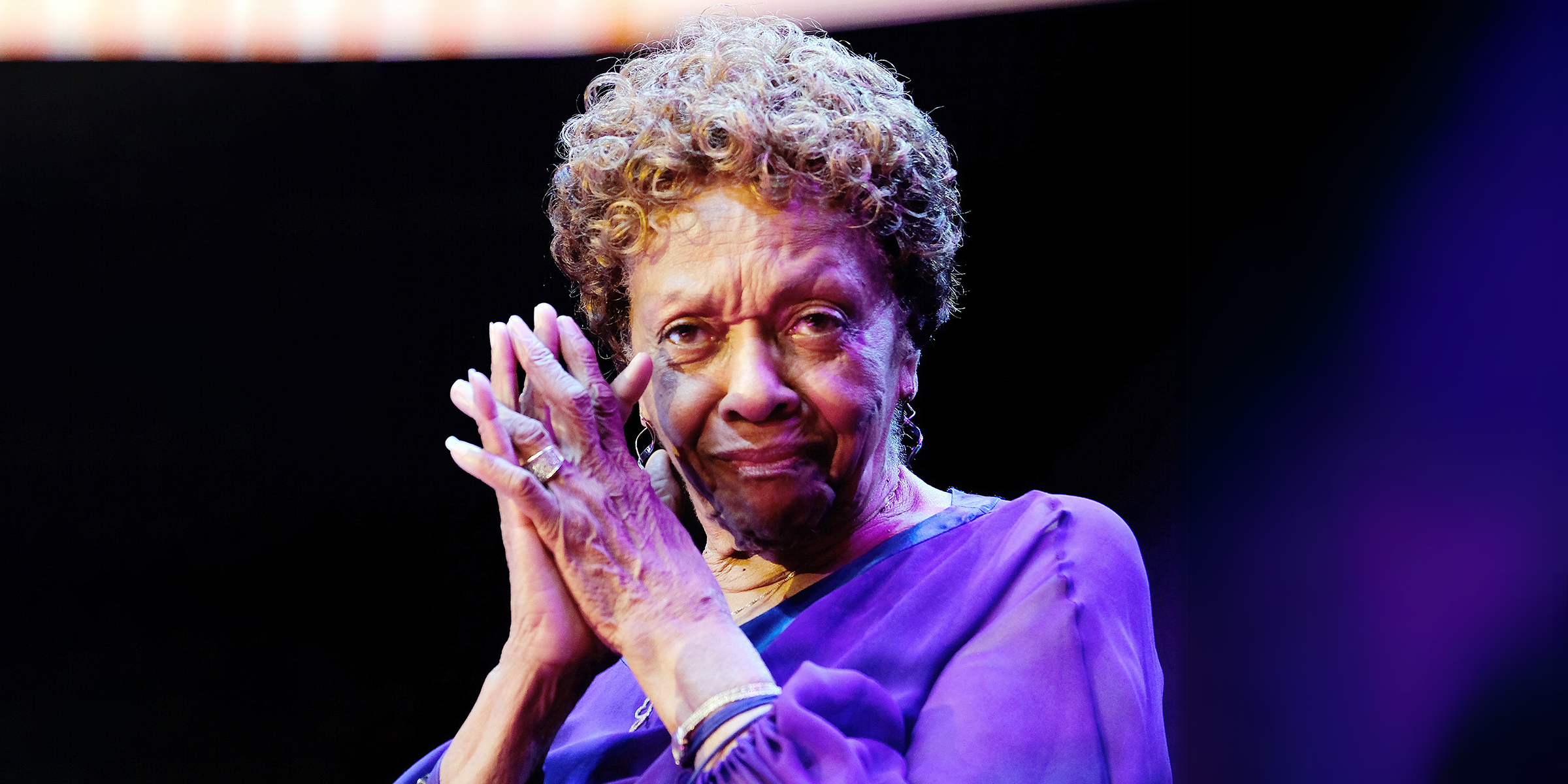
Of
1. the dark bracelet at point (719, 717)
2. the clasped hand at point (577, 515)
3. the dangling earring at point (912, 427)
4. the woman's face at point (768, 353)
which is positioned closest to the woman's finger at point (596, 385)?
the clasped hand at point (577, 515)

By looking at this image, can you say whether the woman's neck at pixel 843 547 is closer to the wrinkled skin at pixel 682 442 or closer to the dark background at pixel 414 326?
the wrinkled skin at pixel 682 442

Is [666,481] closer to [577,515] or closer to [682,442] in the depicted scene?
[682,442]

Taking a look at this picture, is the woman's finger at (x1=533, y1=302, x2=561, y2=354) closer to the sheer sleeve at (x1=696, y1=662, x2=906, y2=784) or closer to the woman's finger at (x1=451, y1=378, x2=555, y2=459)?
the woman's finger at (x1=451, y1=378, x2=555, y2=459)

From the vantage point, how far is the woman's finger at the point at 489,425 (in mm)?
1624

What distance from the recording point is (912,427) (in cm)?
199

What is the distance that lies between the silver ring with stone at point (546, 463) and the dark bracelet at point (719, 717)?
0.38 meters

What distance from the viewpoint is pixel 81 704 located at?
2113 millimetres

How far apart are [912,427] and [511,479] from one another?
0.69 metres

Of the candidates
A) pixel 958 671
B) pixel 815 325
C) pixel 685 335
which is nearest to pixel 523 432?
pixel 685 335

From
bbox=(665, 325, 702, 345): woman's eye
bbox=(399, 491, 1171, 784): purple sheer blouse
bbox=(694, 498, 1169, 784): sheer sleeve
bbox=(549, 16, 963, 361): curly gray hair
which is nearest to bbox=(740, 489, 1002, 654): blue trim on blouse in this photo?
bbox=(399, 491, 1171, 784): purple sheer blouse

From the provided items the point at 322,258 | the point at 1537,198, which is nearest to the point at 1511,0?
the point at 1537,198

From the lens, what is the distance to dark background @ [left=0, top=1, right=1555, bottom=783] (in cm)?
195

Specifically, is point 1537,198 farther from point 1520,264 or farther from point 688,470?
point 688,470

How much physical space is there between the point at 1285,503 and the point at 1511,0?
88 centimetres
